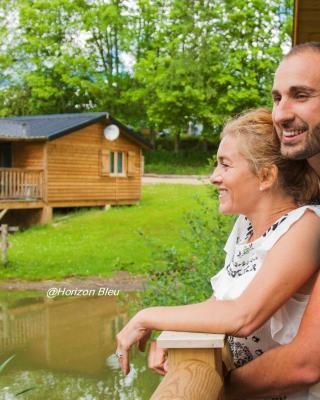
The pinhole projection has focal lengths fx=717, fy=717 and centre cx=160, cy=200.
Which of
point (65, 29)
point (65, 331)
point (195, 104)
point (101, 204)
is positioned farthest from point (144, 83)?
point (65, 331)

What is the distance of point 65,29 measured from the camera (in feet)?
135

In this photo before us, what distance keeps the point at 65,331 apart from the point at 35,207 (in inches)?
393

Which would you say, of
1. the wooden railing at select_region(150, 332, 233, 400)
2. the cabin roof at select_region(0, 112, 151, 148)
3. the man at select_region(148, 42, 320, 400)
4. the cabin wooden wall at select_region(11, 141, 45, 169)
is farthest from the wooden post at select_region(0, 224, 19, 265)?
the wooden railing at select_region(150, 332, 233, 400)

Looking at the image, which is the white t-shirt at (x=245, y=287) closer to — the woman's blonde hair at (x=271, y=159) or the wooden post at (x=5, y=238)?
the woman's blonde hair at (x=271, y=159)

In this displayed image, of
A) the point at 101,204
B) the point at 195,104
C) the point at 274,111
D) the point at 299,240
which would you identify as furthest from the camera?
the point at 195,104

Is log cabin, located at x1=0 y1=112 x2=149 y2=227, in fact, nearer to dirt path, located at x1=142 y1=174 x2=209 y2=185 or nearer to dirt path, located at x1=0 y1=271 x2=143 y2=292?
dirt path, located at x1=0 y1=271 x2=143 y2=292

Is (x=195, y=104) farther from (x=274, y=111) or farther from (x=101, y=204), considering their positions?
(x=274, y=111)

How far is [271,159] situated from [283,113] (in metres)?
0.12

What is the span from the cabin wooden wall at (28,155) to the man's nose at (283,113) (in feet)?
63.4

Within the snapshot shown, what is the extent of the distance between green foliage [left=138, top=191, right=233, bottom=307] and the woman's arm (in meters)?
3.50

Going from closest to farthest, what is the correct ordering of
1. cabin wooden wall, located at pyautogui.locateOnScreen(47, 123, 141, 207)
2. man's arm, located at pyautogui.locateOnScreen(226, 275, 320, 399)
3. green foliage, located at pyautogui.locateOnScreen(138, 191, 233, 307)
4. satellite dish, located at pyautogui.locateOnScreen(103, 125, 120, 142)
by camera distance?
man's arm, located at pyautogui.locateOnScreen(226, 275, 320, 399)
green foliage, located at pyautogui.locateOnScreen(138, 191, 233, 307)
cabin wooden wall, located at pyautogui.locateOnScreen(47, 123, 141, 207)
satellite dish, located at pyautogui.locateOnScreen(103, 125, 120, 142)

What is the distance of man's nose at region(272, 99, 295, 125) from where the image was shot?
1.54 meters

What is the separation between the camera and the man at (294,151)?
4.65ft

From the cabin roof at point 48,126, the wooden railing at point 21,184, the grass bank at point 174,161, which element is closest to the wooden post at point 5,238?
the wooden railing at point 21,184
